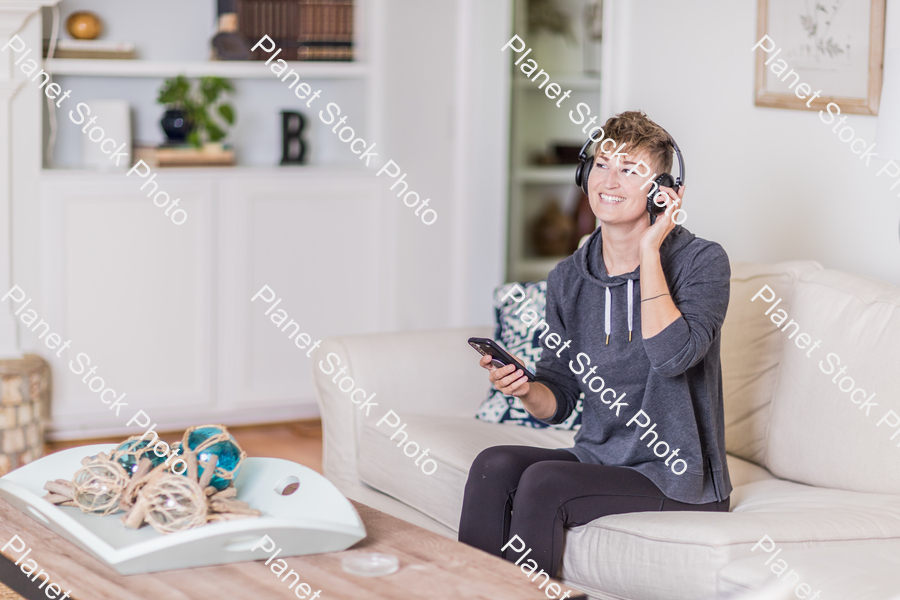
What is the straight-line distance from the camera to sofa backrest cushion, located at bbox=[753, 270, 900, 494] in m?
1.97

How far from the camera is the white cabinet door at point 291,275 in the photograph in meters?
3.83

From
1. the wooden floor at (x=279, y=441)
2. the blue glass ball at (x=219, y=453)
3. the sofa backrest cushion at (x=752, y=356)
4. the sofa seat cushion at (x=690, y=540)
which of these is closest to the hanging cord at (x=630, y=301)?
the sofa seat cushion at (x=690, y=540)

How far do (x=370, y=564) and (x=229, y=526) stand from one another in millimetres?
205

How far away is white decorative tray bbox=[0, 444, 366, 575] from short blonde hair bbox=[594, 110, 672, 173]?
0.78 meters

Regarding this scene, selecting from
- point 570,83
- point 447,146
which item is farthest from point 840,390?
point 447,146

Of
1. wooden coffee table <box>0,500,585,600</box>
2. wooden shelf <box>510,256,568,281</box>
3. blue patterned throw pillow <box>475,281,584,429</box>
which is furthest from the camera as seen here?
wooden shelf <box>510,256,568,281</box>

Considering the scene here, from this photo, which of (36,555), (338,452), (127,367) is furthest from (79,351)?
(36,555)

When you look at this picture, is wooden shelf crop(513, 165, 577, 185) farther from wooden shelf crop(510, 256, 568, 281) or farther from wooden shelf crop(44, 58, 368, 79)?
wooden shelf crop(44, 58, 368, 79)

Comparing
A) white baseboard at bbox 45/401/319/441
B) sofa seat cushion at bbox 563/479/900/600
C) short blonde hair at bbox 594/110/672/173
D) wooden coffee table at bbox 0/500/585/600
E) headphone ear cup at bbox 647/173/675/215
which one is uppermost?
short blonde hair at bbox 594/110/672/173

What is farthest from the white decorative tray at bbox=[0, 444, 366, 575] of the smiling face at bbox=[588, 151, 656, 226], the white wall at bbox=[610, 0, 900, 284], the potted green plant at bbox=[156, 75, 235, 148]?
the potted green plant at bbox=[156, 75, 235, 148]

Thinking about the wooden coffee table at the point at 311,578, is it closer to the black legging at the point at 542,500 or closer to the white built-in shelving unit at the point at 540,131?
the black legging at the point at 542,500

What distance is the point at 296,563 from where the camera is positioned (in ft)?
5.01

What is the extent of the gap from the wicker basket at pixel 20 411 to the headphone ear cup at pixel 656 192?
2.21 metres

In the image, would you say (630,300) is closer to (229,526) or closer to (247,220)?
(229,526)
